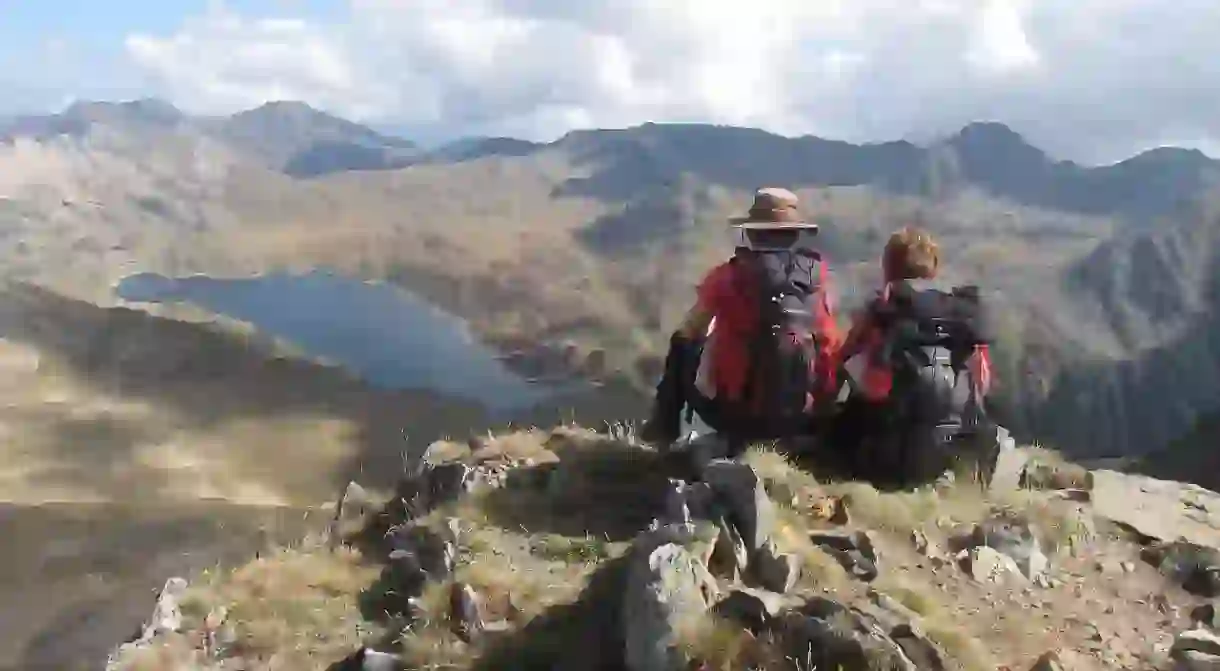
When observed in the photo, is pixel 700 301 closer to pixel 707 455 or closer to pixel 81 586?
pixel 707 455

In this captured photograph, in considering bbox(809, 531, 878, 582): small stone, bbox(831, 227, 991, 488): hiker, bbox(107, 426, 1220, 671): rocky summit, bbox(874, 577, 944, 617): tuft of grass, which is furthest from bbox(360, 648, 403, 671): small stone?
bbox(831, 227, 991, 488): hiker

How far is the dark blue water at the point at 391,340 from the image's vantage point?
129375 millimetres

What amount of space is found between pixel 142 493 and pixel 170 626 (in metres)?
68.3

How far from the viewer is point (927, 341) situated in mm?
8039

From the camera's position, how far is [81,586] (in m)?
47.2

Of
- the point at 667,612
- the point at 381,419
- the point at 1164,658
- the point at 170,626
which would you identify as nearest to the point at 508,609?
the point at 667,612

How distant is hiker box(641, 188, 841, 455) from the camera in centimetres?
808

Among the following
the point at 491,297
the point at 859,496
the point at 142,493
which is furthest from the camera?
the point at 491,297

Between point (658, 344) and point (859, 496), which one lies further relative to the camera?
point (658, 344)

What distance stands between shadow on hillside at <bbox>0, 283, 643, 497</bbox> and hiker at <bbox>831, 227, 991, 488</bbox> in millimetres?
69114

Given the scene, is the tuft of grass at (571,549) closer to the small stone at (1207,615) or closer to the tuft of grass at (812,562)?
the tuft of grass at (812,562)

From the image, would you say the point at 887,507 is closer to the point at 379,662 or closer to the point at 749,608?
the point at 749,608

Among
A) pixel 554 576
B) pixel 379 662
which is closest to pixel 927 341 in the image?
pixel 554 576

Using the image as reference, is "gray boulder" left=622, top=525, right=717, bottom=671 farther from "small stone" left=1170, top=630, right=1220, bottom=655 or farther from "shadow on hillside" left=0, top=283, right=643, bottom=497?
"shadow on hillside" left=0, top=283, right=643, bottom=497
